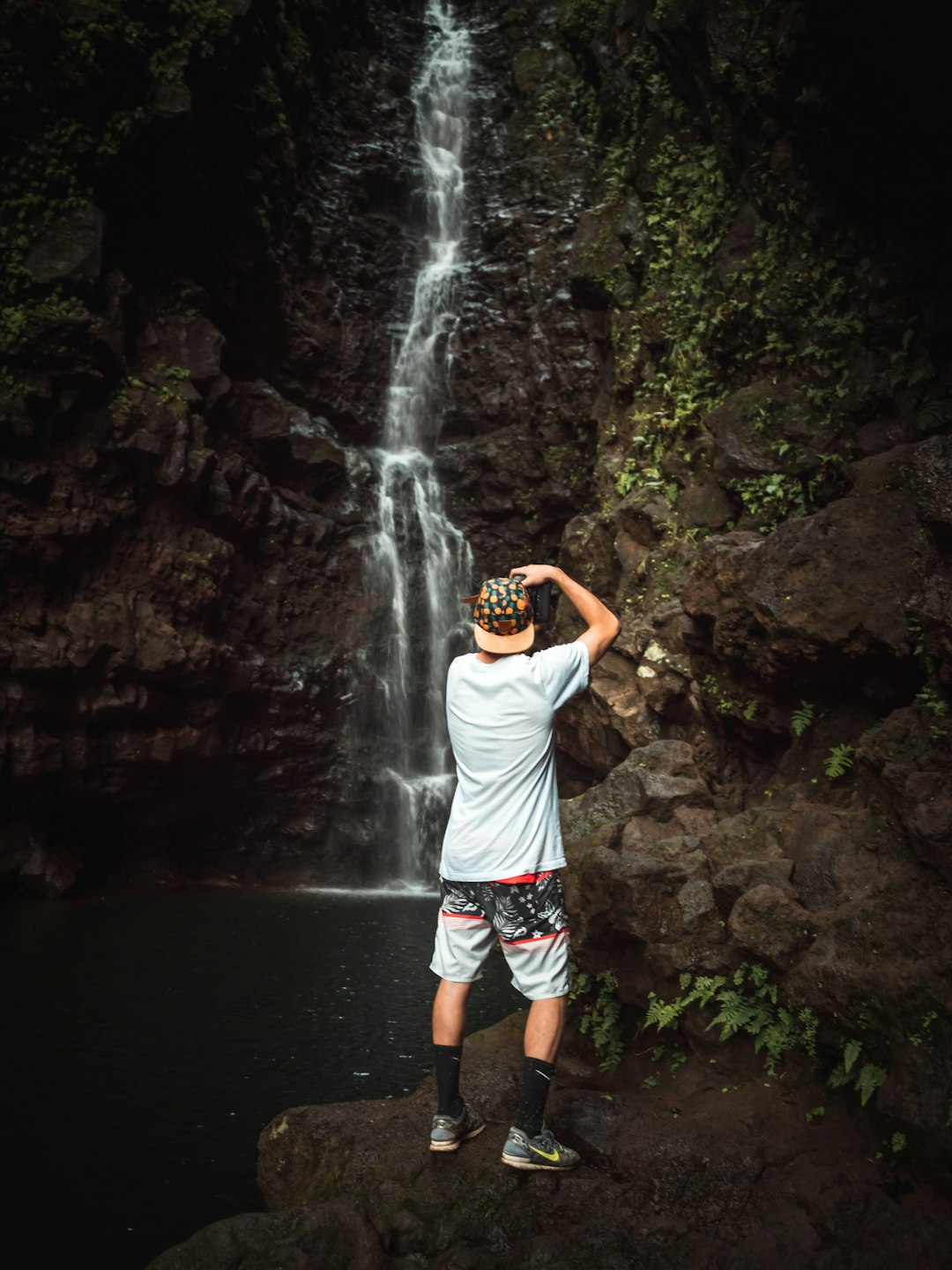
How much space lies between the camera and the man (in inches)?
144

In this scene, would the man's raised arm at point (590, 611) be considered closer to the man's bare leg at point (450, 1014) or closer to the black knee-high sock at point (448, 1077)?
the man's bare leg at point (450, 1014)

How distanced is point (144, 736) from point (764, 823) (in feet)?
32.6

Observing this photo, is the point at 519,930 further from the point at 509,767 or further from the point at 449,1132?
the point at 449,1132

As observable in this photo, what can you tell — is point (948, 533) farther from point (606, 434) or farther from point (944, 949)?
point (606, 434)

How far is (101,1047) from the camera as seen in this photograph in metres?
6.54

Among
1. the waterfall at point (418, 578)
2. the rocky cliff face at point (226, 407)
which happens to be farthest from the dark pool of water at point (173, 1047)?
the waterfall at point (418, 578)

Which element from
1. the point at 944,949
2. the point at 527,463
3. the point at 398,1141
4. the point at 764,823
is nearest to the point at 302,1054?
the point at 398,1141

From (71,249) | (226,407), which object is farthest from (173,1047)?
(226,407)

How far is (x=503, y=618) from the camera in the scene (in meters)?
3.85

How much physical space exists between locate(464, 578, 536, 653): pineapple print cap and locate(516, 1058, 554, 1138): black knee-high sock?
1.66 m

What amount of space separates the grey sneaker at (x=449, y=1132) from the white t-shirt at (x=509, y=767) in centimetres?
100

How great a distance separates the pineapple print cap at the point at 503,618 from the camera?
385cm

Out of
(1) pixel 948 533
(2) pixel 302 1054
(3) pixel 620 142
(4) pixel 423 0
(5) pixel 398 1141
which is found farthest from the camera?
(4) pixel 423 0

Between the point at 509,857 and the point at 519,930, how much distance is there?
29 centimetres
